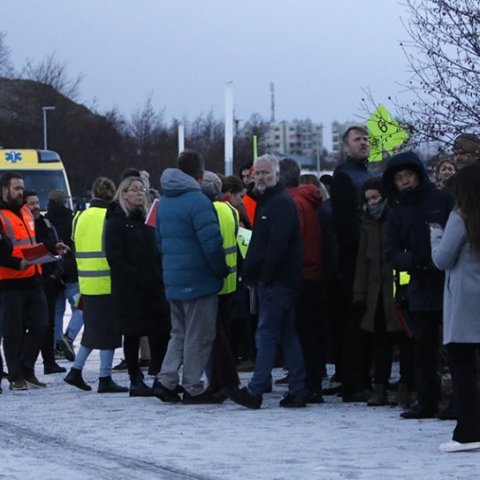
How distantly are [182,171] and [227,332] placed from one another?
56.2 inches

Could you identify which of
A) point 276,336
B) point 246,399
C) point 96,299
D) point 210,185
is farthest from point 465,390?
point 96,299

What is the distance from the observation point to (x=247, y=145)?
Result: 91.1 metres

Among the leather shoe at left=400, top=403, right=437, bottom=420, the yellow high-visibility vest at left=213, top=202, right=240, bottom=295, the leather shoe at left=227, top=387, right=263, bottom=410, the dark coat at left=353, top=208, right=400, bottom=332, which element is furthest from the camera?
the yellow high-visibility vest at left=213, top=202, right=240, bottom=295

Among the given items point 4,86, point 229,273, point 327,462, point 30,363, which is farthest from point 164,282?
point 4,86

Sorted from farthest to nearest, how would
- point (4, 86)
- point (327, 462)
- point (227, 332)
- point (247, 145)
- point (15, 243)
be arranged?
point (247, 145) < point (4, 86) < point (15, 243) < point (227, 332) < point (327, 462)

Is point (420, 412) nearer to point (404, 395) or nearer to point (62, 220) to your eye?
point (404, 395)

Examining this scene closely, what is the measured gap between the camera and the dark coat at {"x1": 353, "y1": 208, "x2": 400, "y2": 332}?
11883 mm

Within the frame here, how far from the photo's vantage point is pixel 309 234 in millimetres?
12406

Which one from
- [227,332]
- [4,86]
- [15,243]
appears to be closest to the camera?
[227,332]

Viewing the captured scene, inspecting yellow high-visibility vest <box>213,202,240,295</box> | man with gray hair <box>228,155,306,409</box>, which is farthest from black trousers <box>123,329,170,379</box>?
man with gray hair <box>228,155,306,409</box>

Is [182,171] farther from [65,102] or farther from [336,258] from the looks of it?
[65,102]

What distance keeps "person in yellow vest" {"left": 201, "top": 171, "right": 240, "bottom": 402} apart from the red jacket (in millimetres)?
660

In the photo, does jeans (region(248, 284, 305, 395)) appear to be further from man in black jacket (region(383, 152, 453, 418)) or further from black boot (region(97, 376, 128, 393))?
black boot (region(97, 376, 128, 393))

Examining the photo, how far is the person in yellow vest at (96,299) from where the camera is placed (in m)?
13.9
